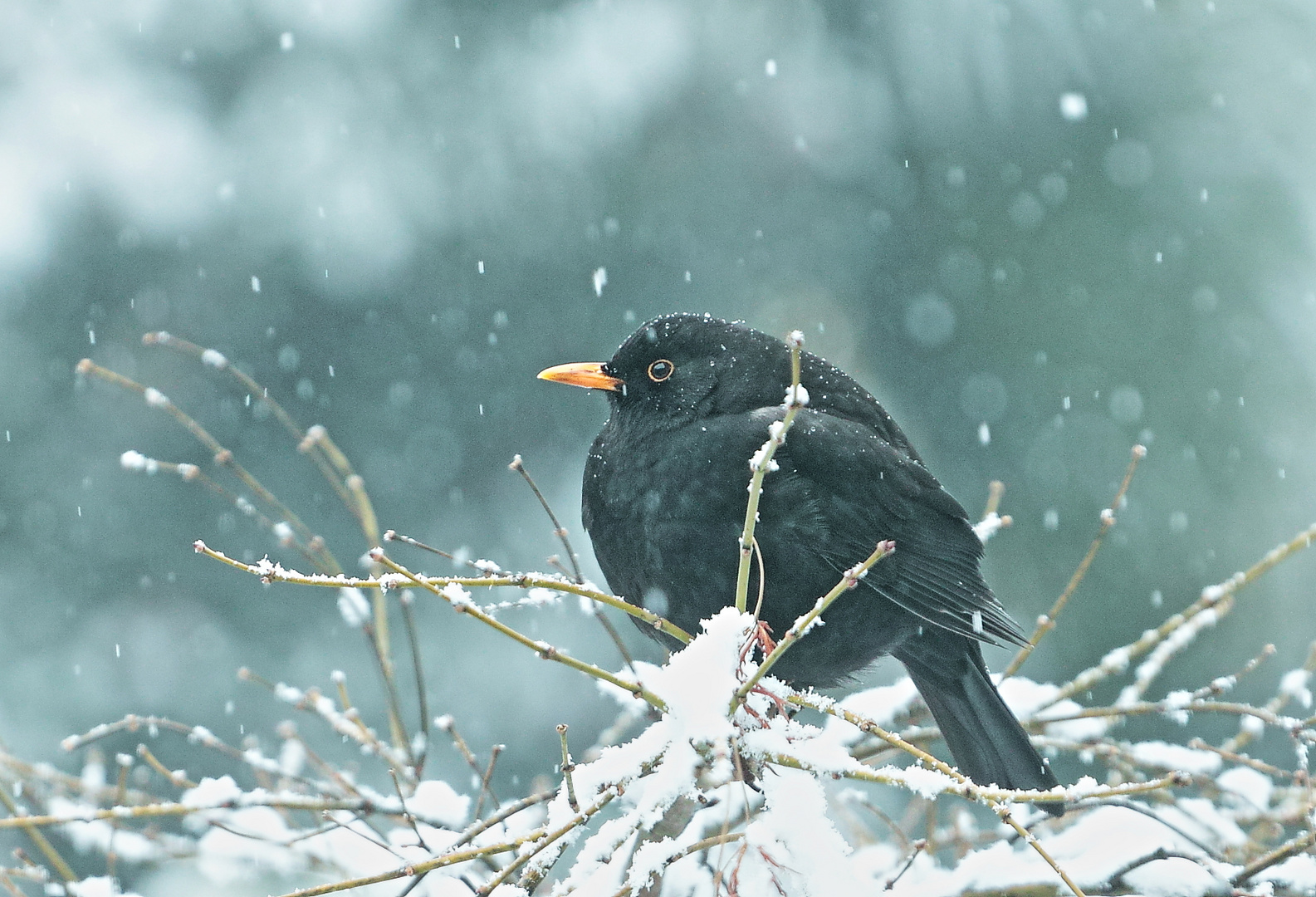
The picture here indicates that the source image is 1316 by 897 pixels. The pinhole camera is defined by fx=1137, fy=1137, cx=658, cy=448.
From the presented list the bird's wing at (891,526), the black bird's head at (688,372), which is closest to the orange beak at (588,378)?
the black bird's head at (688,372)

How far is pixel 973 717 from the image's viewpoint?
2.39 m

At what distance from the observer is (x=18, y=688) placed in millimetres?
5328

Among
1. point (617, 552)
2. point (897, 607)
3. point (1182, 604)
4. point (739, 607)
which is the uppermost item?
point (1182, 604)

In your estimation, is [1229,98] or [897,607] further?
[1229,98]

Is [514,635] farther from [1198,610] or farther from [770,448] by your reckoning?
[1198,610]

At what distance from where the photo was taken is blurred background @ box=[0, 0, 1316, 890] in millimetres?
5094

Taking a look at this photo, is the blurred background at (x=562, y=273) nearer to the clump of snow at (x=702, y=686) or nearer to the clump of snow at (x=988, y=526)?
the clump of snow at (x=988, y=526)

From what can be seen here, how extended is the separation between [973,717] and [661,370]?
99 cm

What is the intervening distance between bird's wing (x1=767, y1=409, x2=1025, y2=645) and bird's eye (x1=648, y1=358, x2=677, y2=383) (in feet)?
1.05

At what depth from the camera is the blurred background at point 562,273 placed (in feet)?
16.7

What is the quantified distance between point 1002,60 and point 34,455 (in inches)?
192

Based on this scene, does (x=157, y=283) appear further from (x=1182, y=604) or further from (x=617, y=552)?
(x=1182, y=604)

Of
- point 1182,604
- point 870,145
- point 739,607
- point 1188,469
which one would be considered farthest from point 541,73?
point 739,607

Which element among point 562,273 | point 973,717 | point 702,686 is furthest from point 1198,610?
point 562,273
